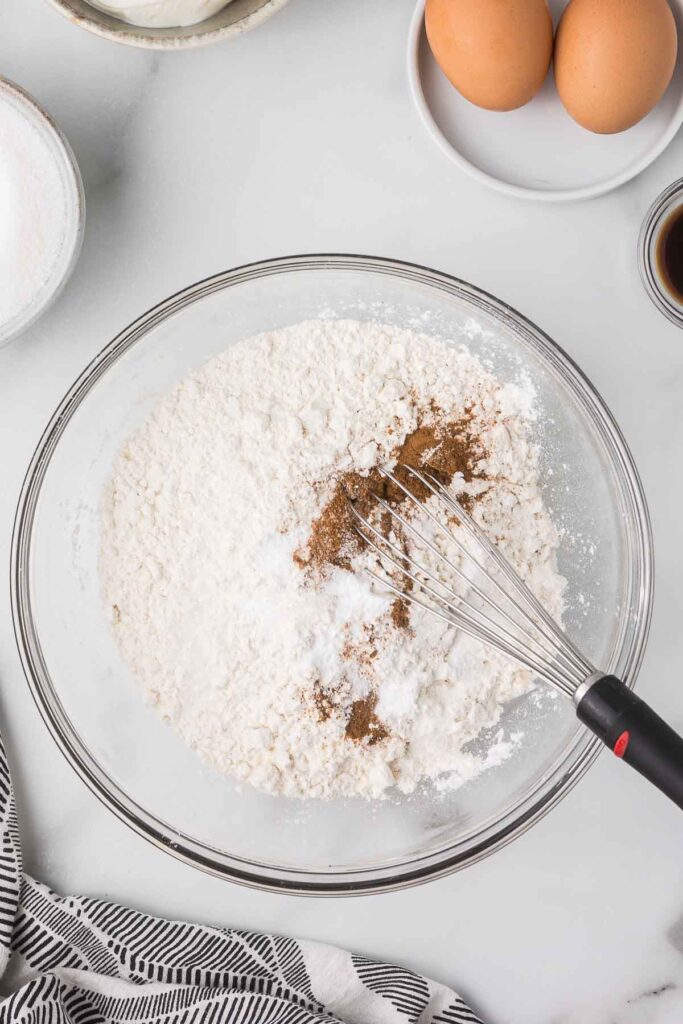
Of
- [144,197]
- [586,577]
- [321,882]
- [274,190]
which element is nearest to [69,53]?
[144,197]

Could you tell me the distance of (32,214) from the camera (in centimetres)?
104

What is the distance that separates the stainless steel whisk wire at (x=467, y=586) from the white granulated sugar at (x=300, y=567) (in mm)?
29

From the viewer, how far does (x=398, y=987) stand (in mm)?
1073

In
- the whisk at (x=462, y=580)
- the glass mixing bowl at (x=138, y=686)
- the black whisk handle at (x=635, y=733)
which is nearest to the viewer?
the black whisk handle at (x=635, y=733)

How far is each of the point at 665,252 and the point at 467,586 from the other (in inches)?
19.6

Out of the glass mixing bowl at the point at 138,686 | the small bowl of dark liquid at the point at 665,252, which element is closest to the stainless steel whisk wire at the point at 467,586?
the glass mixing bowl at the point at 138,686

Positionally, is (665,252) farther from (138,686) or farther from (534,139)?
(138,686)

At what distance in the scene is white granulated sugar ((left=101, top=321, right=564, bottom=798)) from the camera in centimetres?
A: 96

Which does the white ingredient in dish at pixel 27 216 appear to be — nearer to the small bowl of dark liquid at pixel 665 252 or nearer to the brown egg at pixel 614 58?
the brown egg at pixel 614 58

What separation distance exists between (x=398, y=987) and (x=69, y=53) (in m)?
1.26

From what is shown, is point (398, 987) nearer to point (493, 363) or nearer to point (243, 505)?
point (243, 505)

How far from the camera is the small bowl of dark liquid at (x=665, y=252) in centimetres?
106

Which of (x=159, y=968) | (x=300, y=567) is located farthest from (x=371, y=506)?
(x=159, y=968)

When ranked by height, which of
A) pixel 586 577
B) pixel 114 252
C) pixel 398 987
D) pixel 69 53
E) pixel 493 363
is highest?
pixel 69 53
